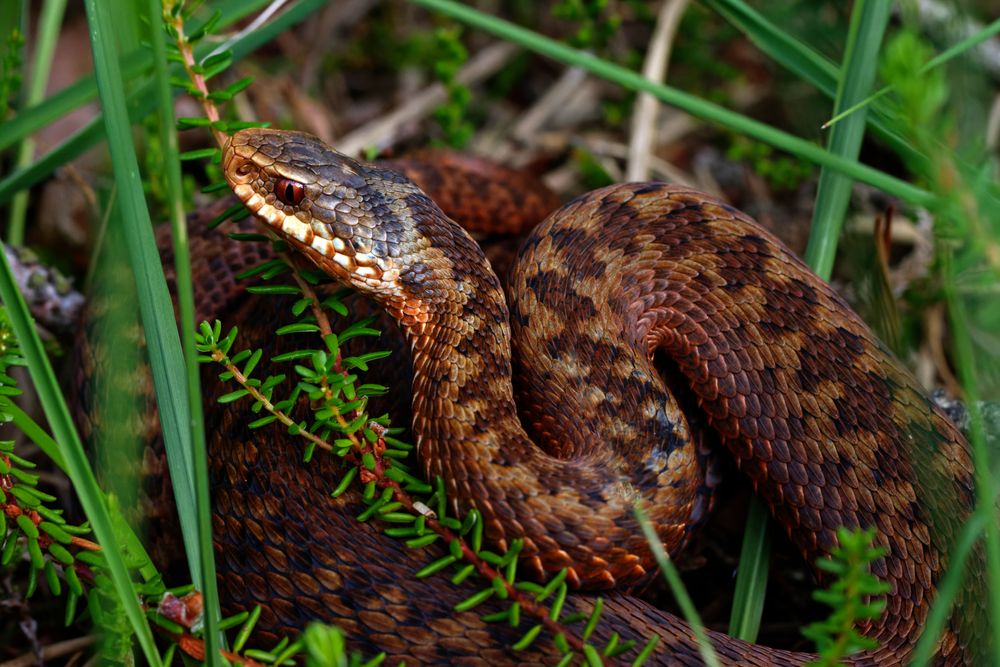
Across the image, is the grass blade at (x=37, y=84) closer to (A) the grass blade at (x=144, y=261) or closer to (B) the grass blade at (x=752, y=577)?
(A) the grass blade at (x=144, y=261)

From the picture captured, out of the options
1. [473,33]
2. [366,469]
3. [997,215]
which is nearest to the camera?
[997,215]

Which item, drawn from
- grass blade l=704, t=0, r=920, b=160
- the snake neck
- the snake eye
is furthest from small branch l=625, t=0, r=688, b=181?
the snake eye

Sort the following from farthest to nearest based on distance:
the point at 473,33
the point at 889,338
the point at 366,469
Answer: the point at 473,33
the point at 889,338
the point at 366,469

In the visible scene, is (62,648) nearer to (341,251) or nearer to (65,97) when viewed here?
(341,251)

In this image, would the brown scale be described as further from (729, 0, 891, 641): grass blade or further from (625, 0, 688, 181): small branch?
(625, 0, 688, 181): small branch

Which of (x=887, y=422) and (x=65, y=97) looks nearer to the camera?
(x=887, y=422)

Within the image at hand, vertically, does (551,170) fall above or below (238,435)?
above

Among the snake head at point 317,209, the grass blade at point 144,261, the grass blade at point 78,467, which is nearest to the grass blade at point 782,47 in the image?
the snake head at point 317,209

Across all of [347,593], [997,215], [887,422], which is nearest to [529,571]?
[347,593]

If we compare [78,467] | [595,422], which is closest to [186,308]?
[78,467]
